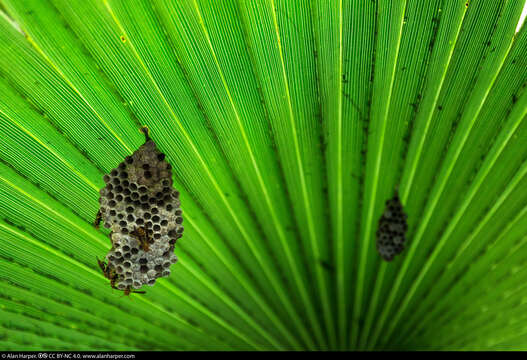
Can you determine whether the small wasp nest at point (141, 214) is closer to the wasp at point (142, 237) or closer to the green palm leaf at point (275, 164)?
the wasp at point (142, 237)

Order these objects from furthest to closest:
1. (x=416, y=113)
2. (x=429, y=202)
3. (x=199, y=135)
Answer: (x=429, y=202) < (x=416, y=113) < (x=199, y=135)

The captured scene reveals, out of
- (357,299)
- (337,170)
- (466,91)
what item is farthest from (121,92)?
(357,299)

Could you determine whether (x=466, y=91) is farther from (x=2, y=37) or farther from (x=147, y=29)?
(x=2, y=37)

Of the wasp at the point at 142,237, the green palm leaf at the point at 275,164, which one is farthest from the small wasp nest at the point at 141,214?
the green palm leaf at the point at 275,164

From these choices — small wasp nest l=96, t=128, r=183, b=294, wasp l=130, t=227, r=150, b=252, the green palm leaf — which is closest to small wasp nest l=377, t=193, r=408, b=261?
the green palm leaf

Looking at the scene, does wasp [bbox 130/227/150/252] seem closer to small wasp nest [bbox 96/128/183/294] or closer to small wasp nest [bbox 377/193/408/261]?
small wasp nest [bbox 96/128/183/294]

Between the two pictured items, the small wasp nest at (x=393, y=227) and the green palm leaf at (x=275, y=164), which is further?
the small wasp nest at (x=393, y=227)
